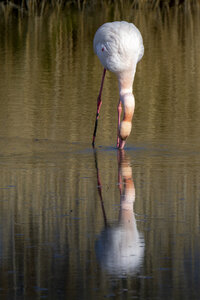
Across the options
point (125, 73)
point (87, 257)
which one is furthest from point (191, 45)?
point (87, 257)

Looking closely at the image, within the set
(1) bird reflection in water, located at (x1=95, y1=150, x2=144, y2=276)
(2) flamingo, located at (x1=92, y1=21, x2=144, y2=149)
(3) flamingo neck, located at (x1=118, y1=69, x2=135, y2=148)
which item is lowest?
(1) bird reflection in water, located at (x1=95, y1=150, x2=144, y2=276)

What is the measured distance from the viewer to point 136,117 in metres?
10.2

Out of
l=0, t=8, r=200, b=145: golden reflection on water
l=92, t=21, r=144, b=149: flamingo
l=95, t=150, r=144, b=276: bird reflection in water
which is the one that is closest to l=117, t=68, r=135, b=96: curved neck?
l=92, t=21, r=144, b=149: flamingo

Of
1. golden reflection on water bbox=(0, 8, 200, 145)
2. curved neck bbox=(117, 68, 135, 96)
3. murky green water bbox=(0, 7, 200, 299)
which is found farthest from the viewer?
golden reflection on water bbox=(0, 8, 200, 145)

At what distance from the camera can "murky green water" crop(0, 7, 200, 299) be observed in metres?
4.67

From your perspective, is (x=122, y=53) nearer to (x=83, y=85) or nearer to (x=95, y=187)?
(x=95, y=187)

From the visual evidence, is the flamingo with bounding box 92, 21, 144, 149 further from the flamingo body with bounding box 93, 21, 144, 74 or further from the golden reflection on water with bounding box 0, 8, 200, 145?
the golden reflection on water with bounding box 0, 8, 200, 145

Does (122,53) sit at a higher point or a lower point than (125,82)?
higher

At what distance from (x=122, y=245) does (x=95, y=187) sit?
1.69 meters

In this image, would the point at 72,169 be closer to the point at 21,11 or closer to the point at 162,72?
the point at 162,72

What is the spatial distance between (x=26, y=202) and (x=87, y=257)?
1.36 meters

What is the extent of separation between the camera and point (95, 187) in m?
6.83

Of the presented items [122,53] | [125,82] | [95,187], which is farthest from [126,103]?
[95,187]

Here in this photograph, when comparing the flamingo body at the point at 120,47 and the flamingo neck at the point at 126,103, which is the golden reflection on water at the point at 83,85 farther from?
the flamingo body at the point at 120,47
